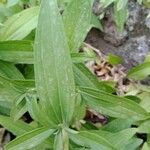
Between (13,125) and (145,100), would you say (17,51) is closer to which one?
(13,125)

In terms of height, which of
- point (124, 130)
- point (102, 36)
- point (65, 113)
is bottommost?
point (124, 130)

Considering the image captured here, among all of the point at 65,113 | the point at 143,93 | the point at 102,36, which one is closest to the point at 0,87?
the point at 65,113

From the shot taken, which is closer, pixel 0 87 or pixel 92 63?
pixel 0 87

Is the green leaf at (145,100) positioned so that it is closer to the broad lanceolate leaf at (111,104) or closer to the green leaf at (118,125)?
the green leaf at (118,125)

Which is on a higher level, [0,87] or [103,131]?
[0,87]

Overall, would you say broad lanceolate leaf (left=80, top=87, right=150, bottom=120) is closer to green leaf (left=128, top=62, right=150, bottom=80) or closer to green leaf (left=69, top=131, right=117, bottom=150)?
green leaf (left=69, top=131, right=117, bottom=150)

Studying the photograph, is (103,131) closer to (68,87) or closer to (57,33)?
(68,87)
